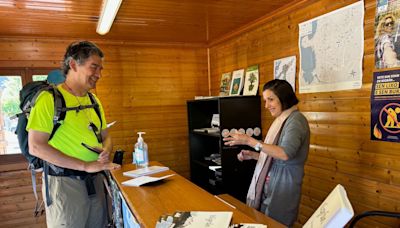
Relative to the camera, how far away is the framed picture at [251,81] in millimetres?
3133

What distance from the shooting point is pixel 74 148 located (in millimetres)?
1543

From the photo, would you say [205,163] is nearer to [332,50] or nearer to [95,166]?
[332,50]

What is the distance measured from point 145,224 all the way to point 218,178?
2104 millimetres

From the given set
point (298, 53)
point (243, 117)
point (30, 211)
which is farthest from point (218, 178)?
point (30, 211)

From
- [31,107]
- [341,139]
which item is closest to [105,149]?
[31,107]

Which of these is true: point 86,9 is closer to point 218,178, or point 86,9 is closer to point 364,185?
point 218,178

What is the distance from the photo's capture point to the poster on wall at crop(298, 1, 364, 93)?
6.56 ft

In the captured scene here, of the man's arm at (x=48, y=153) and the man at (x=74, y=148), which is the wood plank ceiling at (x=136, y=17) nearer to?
the man at (x=74, y=148)

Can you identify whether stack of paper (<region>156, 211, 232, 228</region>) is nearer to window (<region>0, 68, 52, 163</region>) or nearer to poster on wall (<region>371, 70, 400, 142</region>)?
poster on wall (<region>371, 70, 400, 142</region>)

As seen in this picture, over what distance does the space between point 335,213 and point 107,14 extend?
2370 mm

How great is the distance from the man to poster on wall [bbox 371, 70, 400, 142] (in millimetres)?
1771

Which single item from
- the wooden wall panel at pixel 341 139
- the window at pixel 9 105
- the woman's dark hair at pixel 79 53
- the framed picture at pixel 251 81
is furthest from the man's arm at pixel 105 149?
the window at pixel 9 105

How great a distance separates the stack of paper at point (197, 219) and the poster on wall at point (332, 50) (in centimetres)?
153

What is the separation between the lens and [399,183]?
1798 millimetres
